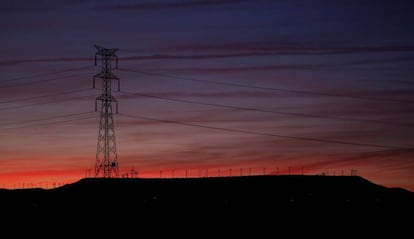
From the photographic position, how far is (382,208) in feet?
474

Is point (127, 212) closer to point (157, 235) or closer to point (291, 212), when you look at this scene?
point (291, 212)

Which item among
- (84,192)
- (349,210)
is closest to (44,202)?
(84,192)

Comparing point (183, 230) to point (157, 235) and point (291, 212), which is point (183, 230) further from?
point (291, 212)

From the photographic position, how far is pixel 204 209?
456 ft

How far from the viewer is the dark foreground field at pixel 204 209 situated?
331 feet

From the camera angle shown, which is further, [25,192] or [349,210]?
[25,192]

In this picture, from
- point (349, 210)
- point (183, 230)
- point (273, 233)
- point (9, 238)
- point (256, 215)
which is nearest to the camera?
point (9, 238)

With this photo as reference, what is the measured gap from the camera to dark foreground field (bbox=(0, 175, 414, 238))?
10100cm

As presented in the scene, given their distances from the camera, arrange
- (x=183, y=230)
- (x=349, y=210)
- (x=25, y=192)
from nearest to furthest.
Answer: (x=183, y=230), (x=349, y=210), (x=25, y=192)

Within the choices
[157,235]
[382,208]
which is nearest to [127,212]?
[157,235]

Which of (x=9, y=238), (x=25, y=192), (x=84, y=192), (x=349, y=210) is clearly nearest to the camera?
(x=9, y=238)

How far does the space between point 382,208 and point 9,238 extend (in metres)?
79.5

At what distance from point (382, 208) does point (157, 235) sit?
2575 inches

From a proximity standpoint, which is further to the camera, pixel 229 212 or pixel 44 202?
pixel 44 202
